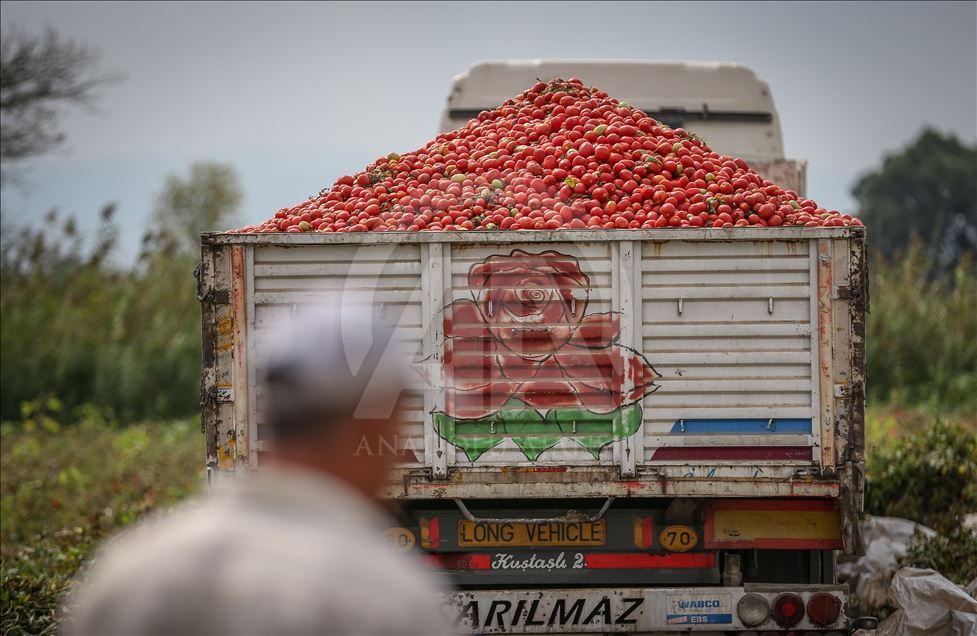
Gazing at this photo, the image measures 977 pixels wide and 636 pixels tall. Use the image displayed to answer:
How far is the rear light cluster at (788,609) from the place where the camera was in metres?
4.52

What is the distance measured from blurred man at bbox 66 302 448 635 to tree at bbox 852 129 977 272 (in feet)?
140

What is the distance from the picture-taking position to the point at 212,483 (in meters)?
4.54

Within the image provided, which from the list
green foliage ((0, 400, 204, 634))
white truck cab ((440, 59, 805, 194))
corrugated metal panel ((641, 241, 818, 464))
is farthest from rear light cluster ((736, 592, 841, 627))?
white truck cab ((440, 59, 805, 194))

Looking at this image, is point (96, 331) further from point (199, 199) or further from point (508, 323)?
point (199, 199)

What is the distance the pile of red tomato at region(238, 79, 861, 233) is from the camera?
5.17 metres

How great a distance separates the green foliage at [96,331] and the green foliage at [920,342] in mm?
9203

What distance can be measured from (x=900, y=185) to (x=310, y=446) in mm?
47483

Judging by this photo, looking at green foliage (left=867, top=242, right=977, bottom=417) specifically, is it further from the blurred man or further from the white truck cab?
the blurred man

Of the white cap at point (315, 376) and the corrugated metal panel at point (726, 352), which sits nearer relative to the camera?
the white cap at point (315, 376)

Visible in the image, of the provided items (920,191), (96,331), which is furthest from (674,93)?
(920,191)

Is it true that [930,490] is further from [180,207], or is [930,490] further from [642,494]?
[180,207]

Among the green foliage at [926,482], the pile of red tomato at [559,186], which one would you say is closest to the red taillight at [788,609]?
the pile of red tomato at [559,186]

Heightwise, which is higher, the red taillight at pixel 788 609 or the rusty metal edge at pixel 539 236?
the rusty metal edge at pixel 539 236

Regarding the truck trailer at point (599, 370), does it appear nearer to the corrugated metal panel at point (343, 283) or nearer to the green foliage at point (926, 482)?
the corrugated metal panel at point (343, 283)
